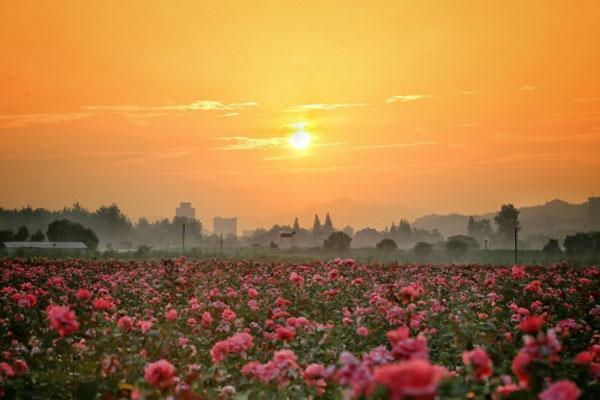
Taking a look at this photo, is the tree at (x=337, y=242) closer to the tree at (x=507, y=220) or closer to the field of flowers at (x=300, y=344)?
the field of flowers at (x=300, y=344)

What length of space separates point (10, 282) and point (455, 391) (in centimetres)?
1512

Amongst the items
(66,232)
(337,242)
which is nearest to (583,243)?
(337,242)

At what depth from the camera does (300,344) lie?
747 cm

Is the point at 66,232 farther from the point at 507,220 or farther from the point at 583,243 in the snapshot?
the point at 507,220

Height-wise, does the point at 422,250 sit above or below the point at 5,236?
below

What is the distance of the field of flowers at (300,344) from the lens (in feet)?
11.9

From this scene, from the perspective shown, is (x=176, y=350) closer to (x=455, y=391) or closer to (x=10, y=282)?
(x=455, y=391)

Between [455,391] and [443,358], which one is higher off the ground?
[455,391]

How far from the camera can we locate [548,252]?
5475cm

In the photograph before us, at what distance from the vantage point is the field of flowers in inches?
143

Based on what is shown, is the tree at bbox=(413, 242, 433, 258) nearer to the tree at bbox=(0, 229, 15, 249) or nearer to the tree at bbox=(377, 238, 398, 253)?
the tree at bbox=(377, 238, 398, 253)

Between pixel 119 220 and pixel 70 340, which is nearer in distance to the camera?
pixel 70 340

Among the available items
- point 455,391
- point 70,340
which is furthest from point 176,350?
point 455,391

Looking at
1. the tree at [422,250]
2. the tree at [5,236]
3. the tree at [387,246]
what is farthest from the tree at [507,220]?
the tree at [5,236]
